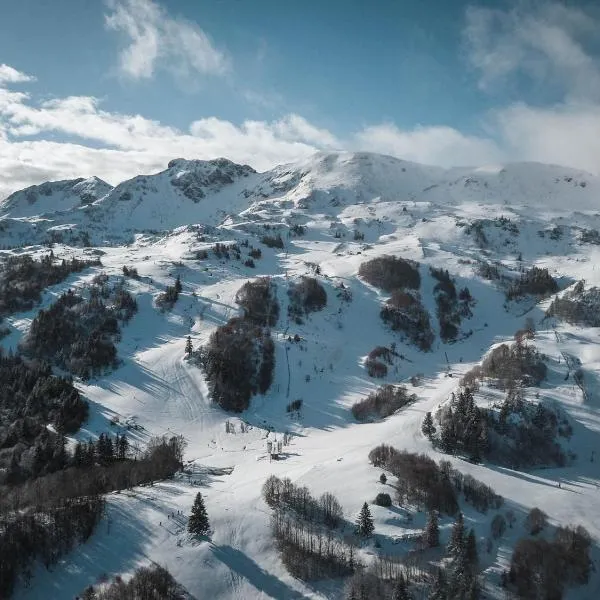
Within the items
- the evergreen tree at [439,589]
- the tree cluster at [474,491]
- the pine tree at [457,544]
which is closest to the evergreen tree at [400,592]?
the evergreen tree at [439,589]

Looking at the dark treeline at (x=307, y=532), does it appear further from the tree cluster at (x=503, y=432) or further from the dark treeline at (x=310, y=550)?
the tree cluster at (x=503, y=432)

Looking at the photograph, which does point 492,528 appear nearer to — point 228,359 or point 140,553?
point 140,553

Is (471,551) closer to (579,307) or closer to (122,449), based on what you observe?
(122,449)

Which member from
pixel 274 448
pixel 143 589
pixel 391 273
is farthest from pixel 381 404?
pixel 391 273

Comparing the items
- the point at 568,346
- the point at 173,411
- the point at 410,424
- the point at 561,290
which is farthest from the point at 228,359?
the point at 561,290

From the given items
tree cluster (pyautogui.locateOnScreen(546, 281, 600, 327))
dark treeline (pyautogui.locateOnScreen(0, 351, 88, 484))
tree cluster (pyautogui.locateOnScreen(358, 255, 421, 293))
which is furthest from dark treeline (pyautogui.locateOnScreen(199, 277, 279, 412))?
tree cluster (pyautogui.locateOnScreen(546, 281, 600, 327))

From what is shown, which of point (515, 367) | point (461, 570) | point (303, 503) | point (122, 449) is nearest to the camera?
point (461, 570)
